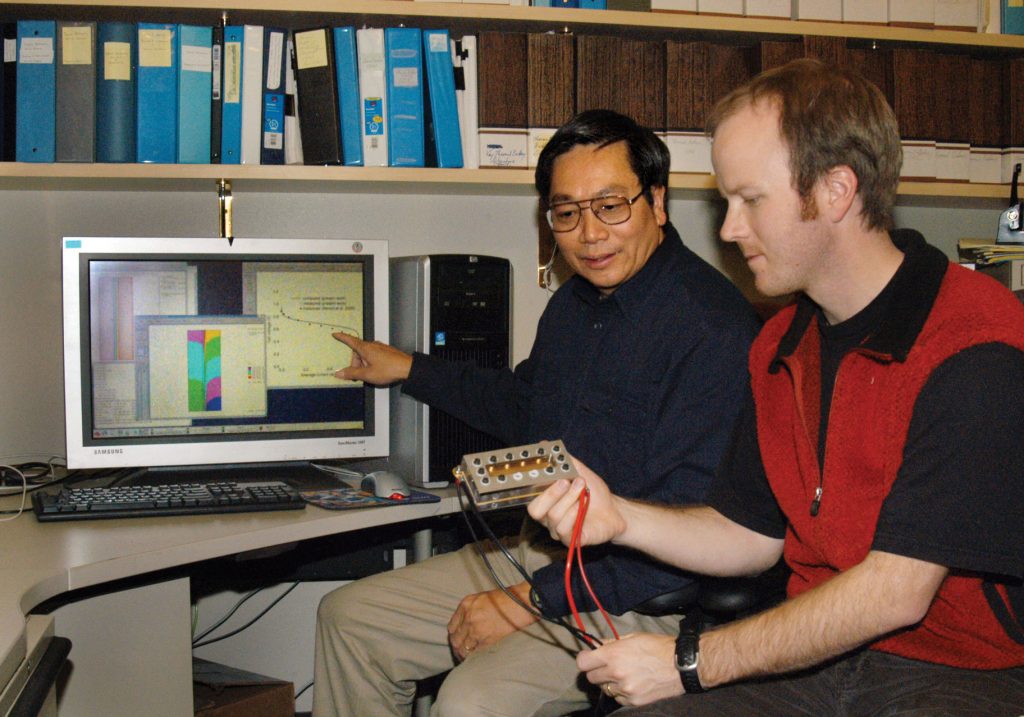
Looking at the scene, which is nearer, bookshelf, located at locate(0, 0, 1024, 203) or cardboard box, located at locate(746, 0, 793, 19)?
bookshelf, located at locate(0, 0, 1024, 203)

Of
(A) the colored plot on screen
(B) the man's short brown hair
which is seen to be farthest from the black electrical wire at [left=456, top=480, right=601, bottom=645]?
(A) the colored plot on screen

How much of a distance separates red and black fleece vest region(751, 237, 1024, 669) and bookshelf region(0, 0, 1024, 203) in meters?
0.98

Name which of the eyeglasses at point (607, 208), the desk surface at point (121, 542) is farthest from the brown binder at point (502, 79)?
the desk surface at point (121, 542)

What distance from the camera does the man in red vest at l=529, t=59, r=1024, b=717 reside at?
1.12 meters

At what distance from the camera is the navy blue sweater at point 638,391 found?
159cm

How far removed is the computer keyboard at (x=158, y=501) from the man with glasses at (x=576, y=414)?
0.30 meters

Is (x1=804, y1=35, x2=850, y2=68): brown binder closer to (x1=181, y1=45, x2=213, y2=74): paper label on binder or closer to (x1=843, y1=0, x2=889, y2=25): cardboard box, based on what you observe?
(x1=843, y1=0, x2=889, y2=25): cardboard box

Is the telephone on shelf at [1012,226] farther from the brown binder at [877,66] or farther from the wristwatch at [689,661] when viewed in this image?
the wristwatch at [689,661]

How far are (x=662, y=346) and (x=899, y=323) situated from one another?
522 millimetres

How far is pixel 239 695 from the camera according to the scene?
211 centimetres

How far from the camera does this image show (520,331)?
8.29 ft

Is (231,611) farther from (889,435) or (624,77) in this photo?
(889,435)

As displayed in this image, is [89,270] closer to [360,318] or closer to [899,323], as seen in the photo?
[360,318]

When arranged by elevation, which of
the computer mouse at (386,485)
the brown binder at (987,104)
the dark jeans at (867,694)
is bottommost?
the dark jeans at (867,694)
